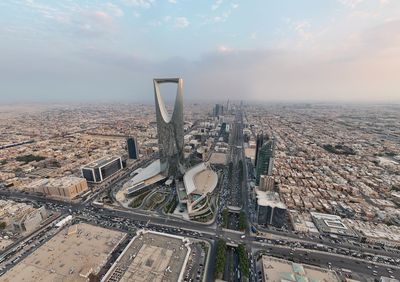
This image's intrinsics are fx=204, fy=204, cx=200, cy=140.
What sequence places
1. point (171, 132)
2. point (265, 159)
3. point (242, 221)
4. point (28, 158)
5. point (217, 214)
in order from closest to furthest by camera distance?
point (242, 221) < point (217, 214) < point (265, 159) < point (171, 132) < point (28, 158)

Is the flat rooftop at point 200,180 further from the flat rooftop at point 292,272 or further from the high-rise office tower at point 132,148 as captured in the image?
the high-rise office tower at point 132,148

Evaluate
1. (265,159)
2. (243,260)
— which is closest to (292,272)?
(243,260)

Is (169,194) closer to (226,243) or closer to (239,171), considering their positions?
(226,243)

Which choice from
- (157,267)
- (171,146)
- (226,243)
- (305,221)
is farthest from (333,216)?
(171,146)

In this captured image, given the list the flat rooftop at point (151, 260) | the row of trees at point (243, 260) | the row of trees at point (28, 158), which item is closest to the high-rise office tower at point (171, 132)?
the flat rooftop at point (151, 260)

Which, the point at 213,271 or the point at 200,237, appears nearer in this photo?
the point at 213,271

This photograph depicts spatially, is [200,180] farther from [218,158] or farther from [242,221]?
[218,158]

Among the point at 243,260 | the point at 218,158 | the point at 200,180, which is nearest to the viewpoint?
the point at 243,260
